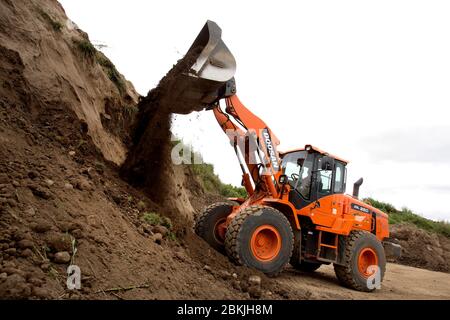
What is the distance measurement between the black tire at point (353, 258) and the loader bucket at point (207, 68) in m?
4.14

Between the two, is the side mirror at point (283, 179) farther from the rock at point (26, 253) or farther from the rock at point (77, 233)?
the rock at point (26, 253)

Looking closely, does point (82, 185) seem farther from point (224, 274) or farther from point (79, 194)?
point (224, 274)

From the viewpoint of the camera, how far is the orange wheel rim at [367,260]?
28.9 feet

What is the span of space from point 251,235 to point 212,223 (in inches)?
61.0

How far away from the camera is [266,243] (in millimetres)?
7426

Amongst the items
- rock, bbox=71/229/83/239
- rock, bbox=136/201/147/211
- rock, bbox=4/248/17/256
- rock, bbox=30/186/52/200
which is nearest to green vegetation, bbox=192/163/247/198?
→ rock, bbox=136/201/147/211

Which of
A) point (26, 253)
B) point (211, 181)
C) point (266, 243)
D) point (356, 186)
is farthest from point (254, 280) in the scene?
point (211, 181)

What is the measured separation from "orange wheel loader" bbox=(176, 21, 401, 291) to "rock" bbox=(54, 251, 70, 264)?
3.24 m

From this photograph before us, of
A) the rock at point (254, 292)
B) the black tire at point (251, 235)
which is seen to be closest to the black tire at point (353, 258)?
the black tire at point (251, 235)

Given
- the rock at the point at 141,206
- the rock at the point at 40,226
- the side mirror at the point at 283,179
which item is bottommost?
the rock at the point at 40,226

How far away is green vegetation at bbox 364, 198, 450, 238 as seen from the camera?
2295 centimetres

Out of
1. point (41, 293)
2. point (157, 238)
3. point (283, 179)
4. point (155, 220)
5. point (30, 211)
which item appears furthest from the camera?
point (283, 179)
